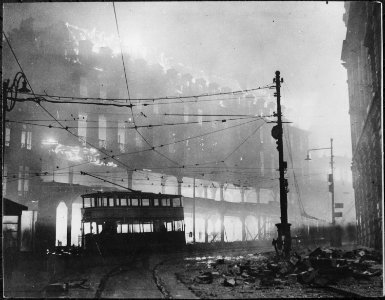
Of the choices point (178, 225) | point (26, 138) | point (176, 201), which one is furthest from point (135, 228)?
point (26, 138)

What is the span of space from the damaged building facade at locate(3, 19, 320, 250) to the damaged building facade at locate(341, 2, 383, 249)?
981 centimetres

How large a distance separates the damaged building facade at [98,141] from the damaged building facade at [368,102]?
981cm

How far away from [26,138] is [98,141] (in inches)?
331

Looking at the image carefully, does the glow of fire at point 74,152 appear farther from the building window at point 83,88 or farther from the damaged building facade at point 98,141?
the building window at point 83,88

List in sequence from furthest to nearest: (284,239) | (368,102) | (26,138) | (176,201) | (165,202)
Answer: (26,138) < (176,201) < (165,202) < (368,102) < (284,239)

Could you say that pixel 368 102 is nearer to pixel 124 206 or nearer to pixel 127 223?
pixel 124 206

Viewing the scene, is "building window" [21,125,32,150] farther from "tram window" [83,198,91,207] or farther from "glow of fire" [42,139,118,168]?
"tram window" [83,198,91,207]

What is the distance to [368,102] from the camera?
68.3 ft

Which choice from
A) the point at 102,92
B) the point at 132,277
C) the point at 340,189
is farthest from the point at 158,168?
the point at 340,189

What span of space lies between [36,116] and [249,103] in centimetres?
4392

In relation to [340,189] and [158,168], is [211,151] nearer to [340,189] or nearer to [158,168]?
[158,168]

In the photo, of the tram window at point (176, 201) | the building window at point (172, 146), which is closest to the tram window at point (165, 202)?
the tram window at point (176, 201)

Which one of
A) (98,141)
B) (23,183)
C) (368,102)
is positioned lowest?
(23,183)

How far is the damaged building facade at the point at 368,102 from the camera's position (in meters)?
16.6
